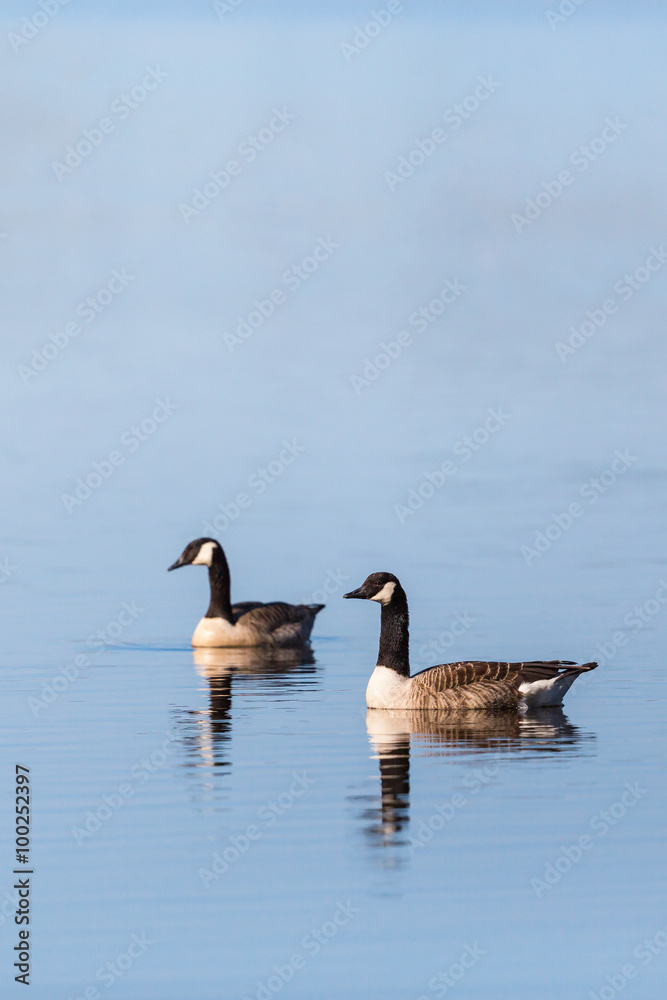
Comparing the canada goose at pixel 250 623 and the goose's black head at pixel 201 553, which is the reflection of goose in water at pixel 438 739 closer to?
the canada goose at pixel 250 623

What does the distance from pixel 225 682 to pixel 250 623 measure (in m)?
6.65

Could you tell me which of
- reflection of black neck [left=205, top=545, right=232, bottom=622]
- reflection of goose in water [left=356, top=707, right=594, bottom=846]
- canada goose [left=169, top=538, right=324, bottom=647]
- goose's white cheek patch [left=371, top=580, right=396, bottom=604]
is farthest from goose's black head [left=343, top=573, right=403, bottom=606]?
reflection of black neck [left=205, top=545, right=232, bottom=622]

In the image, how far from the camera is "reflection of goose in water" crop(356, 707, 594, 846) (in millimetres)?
16859

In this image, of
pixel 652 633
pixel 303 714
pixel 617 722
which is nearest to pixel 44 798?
pixel 303 714

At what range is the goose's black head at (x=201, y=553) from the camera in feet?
118

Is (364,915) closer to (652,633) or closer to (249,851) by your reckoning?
(249,851)

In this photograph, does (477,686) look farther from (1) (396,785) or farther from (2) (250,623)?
(2) (250,623)

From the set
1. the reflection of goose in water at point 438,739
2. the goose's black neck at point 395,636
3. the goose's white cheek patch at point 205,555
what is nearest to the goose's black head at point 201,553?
the goose's white cheek patch at point 205,555

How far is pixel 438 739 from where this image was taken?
2111cm

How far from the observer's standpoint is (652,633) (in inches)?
1182

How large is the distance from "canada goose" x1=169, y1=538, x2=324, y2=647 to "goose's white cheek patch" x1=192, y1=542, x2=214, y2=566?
978mm

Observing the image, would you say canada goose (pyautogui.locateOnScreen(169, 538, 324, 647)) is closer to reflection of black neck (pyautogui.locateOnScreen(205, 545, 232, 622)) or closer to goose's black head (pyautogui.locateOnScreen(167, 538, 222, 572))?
reflection of black neck (pyautogui.locateOnScreen(205, 545, 232, 622))

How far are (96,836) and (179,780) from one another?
241cm

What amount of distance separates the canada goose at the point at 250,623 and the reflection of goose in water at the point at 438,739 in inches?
386
